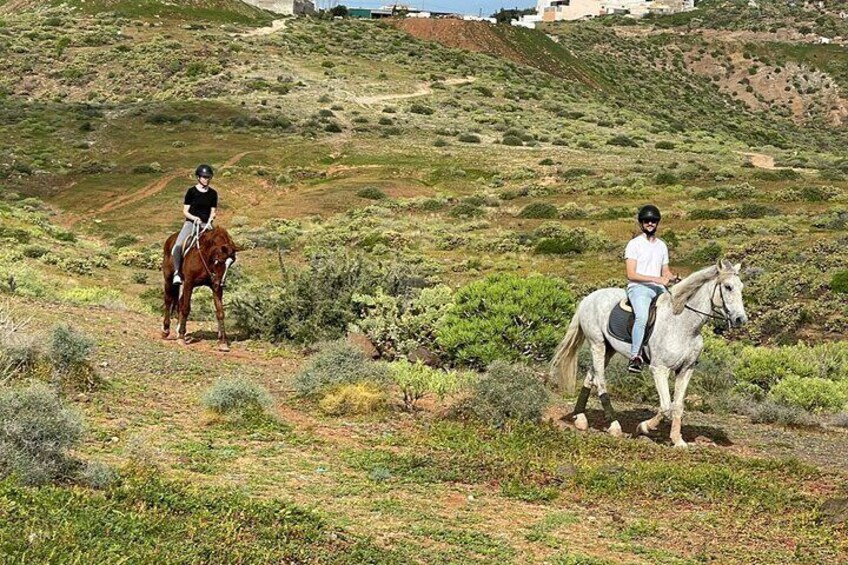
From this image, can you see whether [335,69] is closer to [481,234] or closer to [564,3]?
[481,234]

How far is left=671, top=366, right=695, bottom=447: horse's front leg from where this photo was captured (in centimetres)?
1080

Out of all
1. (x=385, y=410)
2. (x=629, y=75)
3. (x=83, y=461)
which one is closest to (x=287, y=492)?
(x=83, y=461)

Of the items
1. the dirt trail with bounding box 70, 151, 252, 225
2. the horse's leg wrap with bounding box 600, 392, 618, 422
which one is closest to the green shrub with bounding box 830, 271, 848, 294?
the horse's leg wrap with bounding box 600, 392, 618, 422

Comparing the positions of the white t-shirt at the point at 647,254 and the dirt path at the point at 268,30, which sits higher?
the dirt path at the point at 268,30

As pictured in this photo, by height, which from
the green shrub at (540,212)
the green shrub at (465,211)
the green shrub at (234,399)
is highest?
the green shrub at (234,399)

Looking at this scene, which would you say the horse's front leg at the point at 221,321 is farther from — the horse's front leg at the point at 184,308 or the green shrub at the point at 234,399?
the green shrub at the point at 234,399

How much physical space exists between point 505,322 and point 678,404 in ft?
17.3

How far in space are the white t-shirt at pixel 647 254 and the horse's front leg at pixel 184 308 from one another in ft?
25.8

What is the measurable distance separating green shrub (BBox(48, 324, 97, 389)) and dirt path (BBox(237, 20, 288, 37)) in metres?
84.3

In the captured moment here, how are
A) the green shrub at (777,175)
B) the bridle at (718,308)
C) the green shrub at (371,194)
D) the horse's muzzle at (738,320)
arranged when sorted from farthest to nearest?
the green shrub at (777,175)
the green shrub at (371,194)
the bridle at (718,308)
the horse's muzzle at (738,320)

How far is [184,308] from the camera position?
1580cm

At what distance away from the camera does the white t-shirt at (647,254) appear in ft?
35.5

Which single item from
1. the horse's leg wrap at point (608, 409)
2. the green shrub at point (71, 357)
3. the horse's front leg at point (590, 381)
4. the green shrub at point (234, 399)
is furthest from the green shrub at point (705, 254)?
the green shrub at point (71, 357)

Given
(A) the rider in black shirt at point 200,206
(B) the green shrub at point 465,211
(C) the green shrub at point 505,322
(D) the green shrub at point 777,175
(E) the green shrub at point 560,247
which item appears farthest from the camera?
(D) the green shrub at point 777,175
